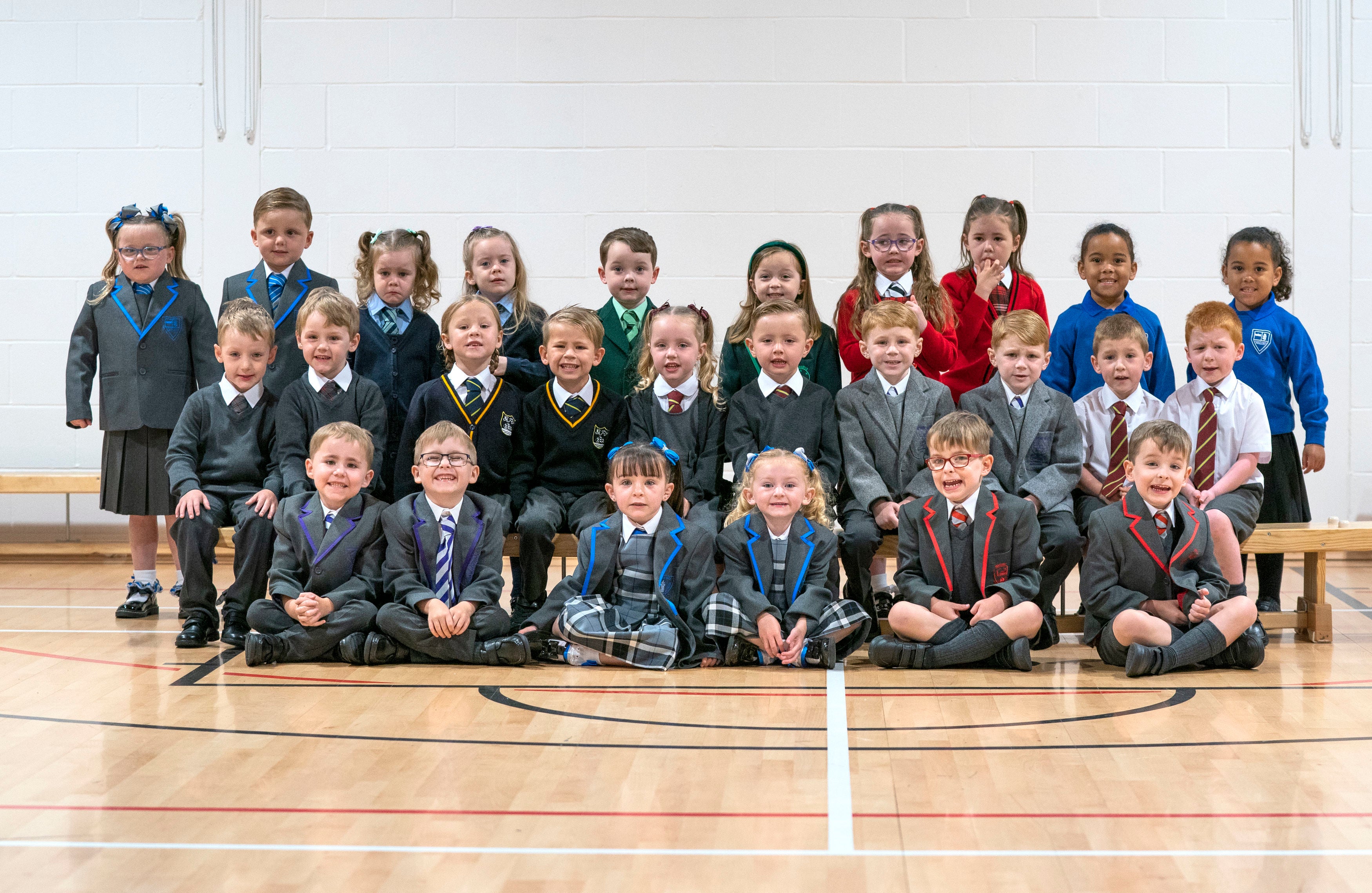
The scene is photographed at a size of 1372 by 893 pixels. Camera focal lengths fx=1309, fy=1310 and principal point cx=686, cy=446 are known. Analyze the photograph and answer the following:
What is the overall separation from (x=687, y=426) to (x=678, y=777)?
1665 millimetres

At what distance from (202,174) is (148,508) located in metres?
1.98

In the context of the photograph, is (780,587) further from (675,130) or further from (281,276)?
(675,130)

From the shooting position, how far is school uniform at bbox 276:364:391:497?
13.1ft

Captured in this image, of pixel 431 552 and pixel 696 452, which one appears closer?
pixel 431 552

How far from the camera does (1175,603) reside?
3.57 metres

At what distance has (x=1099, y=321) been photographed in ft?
14.4

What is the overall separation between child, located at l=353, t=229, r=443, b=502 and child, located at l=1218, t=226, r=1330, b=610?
108 inches

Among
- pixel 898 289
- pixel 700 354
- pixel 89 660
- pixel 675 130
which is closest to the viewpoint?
pixel 89 660

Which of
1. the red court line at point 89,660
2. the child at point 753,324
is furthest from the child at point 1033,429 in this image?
the red court line at point 89,660

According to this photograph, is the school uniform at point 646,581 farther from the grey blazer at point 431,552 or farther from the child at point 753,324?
the child at point 753,324

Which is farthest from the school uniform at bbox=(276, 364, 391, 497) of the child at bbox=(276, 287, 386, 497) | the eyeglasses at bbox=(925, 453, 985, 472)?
the eyeglasses at bbox=(925, 453, 985, 472)

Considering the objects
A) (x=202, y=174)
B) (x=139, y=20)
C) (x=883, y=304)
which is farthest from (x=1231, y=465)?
(x=139, y=20)

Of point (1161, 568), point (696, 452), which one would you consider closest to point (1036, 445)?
point (1161, 568)

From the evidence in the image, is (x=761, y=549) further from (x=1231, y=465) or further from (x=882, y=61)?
(x=882, y=61)
